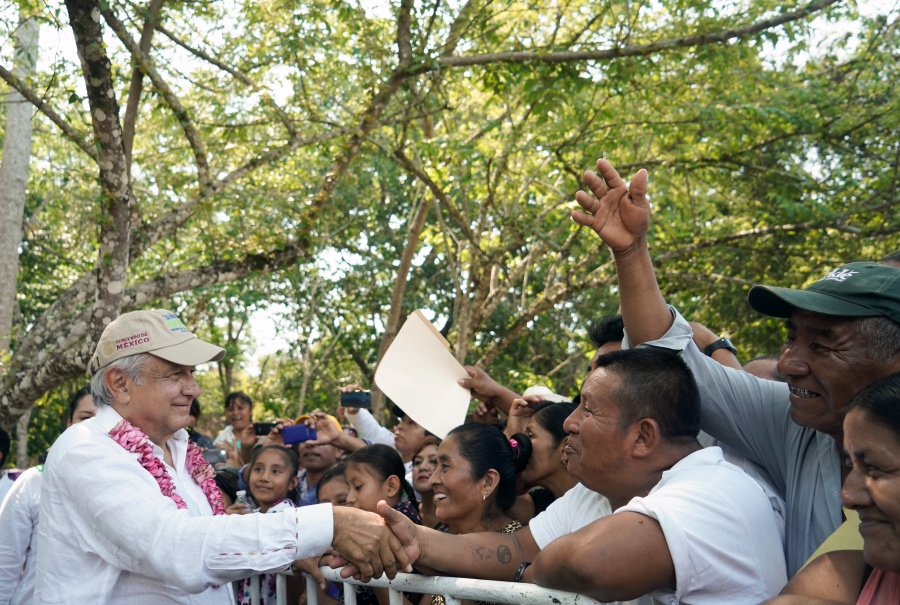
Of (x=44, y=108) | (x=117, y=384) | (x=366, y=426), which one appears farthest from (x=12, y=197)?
(x=117, y=384)

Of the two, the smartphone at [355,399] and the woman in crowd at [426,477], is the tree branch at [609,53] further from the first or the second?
the woman in crowd at [426,477]

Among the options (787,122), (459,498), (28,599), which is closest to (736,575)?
(459,498)

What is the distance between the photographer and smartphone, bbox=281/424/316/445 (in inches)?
213

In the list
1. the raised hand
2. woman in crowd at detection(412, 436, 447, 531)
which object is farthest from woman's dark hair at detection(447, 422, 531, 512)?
woman in crowd at detection(412, 436, 447, 531)

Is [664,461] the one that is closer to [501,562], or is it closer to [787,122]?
[501,562]

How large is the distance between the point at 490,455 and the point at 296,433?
2.07 m

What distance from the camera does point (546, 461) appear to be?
3891mm

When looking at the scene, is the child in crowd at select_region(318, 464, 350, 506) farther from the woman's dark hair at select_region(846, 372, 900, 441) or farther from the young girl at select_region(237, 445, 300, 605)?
A: the woman's dark hair at select_region(846, 372, 900, 441)

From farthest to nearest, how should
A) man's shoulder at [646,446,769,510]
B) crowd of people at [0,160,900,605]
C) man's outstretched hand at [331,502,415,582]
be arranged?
man's outstretched hand at [331,502,415,582] < man's shoulder at [646,446,769,510] < crowd of people at [0,160,900,605]

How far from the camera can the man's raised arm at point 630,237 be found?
9.48 feet

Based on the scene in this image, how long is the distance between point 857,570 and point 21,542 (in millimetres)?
3711

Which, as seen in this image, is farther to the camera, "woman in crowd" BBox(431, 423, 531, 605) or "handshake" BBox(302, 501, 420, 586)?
"woman in crowd" BBox(431, 423, 531, 605)

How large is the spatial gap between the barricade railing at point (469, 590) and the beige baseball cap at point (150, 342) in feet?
3.02

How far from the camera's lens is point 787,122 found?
9.43 m
